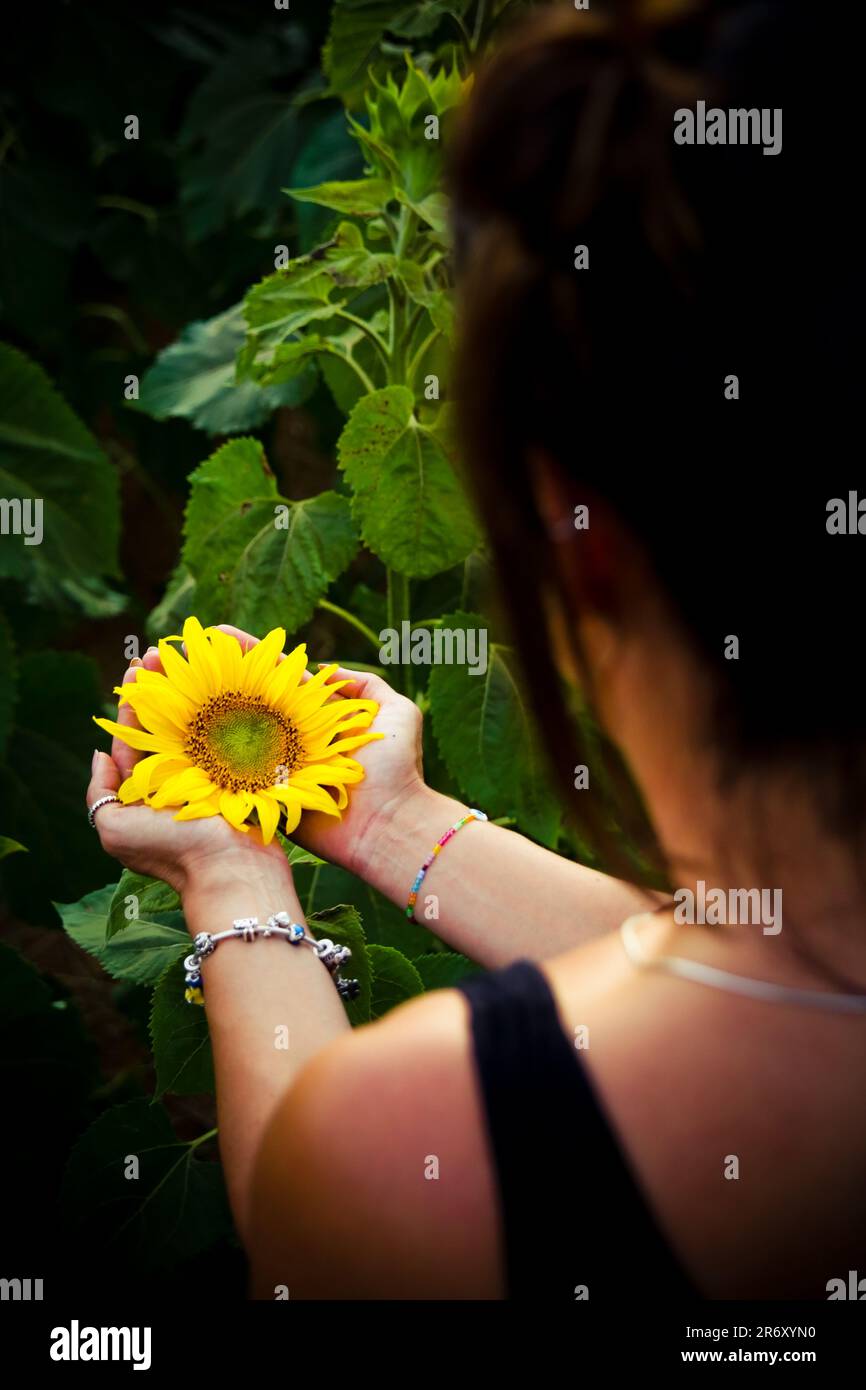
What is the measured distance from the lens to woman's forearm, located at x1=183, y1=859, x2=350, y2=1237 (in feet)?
2.43

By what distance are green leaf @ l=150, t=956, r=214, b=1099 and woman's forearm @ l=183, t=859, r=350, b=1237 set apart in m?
0.11

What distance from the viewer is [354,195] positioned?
111 cm

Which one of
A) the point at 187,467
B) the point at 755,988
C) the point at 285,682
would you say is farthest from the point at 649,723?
the point at 187,467

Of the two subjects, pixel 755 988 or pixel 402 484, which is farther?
pixel 402 484

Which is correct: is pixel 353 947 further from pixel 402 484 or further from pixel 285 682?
pixel 402 484

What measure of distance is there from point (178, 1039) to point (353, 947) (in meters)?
0.14

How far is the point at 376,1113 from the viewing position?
2.03ft

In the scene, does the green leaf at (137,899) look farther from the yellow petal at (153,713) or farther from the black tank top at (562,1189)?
the black tank top at (562,1189)

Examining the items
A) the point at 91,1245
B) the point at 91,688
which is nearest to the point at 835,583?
the point at 91,1245

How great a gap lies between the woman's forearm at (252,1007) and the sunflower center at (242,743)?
0.27 ft

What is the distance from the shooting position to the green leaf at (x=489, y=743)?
117 cm

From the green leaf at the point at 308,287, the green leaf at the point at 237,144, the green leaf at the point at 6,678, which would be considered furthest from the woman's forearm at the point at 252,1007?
the green leaf at the point at 237,144
